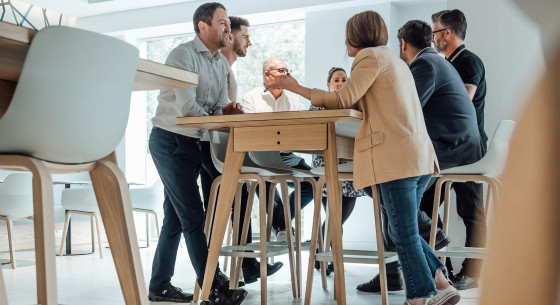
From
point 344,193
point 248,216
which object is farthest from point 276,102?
point 248,216

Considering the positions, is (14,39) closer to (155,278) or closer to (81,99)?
(81,99)

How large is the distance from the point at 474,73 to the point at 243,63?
13.4 ft

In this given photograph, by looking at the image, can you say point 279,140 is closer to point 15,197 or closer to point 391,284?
point 391,284

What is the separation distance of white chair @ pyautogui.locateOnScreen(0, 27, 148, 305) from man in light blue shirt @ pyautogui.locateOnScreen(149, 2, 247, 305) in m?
1.05

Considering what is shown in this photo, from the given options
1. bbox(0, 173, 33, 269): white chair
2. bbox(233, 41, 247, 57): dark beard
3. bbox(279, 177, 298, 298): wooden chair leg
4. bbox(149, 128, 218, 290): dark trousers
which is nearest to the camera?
bbox(149, 128, 218, 290): dark trousers

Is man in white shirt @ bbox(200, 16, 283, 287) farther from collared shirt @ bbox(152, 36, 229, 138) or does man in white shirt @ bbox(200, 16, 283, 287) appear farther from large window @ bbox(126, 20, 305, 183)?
large window @ bbox(126, 20, 305, 183)

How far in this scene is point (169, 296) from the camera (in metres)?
2.87

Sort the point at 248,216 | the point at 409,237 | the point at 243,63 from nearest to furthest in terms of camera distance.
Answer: the point at 409,237
the point at 248,216
the point at 243,63

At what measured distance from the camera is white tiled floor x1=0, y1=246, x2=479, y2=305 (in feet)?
9.74

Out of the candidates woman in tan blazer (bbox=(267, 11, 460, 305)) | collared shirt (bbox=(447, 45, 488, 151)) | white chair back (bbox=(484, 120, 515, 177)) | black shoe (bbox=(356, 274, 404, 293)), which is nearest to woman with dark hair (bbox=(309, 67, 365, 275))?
black shoe (bbox=(356, 274, 404, 293))

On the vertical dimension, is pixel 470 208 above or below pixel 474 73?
below

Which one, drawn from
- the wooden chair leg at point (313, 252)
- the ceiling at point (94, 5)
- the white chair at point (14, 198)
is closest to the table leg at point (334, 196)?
the wooden chair leg at point (313, 252)

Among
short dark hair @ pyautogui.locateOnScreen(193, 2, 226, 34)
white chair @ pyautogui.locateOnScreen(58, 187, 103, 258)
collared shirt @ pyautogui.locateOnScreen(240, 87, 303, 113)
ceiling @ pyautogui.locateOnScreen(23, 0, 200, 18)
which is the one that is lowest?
white chair @ pyautogui.locateOnScreen(58, 187, 103, 258)

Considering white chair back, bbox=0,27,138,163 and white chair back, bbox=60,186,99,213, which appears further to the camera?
white chair back, bbox=60,186,99,213
